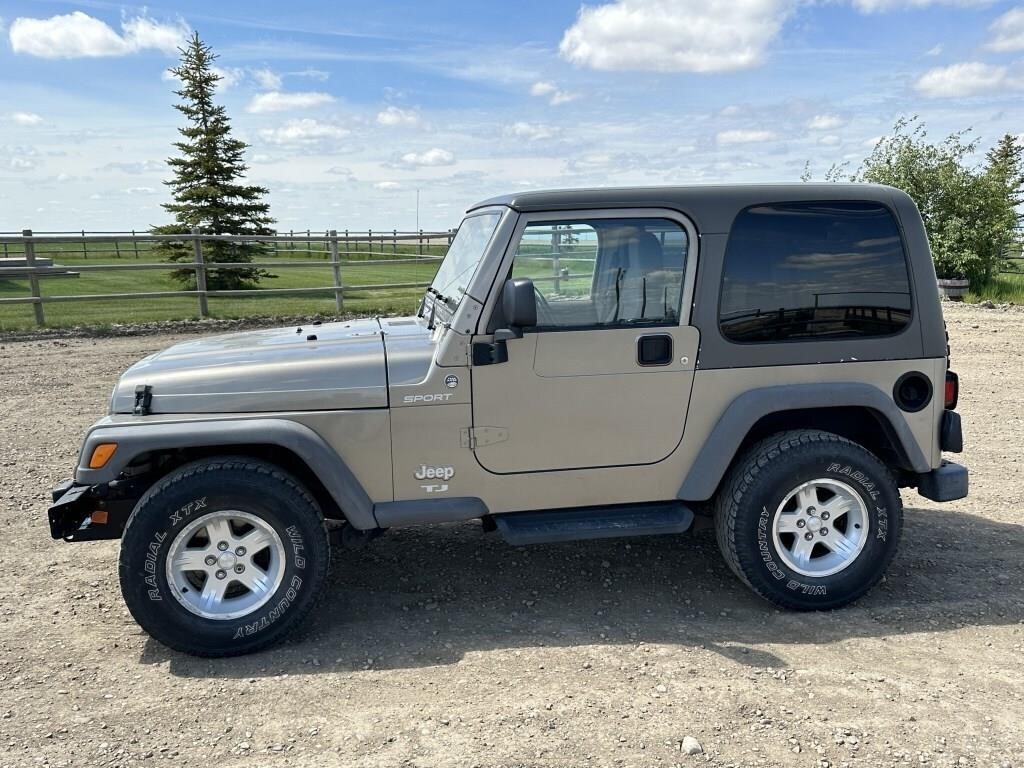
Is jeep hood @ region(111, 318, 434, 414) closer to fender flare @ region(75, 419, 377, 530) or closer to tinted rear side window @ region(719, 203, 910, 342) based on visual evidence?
fender flare @ region(75, 419, 377, 530)

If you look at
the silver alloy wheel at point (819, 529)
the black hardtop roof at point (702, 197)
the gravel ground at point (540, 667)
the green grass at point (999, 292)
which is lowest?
the gravel ground at point (540, 667)

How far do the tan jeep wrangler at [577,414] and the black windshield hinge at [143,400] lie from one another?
0.02 metres

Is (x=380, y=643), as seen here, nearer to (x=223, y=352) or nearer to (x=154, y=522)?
(x=154, y=522)

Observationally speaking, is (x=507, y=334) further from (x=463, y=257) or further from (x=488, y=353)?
(x=463, y=257)

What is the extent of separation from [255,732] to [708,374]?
245cm

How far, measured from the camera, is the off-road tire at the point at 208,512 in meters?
3.37

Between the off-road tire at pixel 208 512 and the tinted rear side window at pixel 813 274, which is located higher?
the tinted rear side window at pixel 813 274

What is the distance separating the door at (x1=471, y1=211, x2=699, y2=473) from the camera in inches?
141

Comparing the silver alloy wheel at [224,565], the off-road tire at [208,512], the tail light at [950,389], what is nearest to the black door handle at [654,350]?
the tail light at [950,389]

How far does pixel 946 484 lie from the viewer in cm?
390

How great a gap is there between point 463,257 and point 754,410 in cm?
165

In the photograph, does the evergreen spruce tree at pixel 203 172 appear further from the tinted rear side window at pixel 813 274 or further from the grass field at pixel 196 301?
the tinted rear side window at pixel 813 274

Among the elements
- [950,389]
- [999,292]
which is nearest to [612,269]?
[950,389]

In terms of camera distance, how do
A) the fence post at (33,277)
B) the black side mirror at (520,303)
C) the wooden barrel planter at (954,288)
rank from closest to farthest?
the black side mirror at (520,303) → the fence post at (33,277) → the wooden barrel planter at (954,288)
